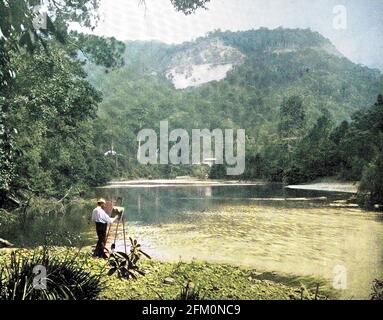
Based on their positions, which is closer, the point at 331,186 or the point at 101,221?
the point at 101,221

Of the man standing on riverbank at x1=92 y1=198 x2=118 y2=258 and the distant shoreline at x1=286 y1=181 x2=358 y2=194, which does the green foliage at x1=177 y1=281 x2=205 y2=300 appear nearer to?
the man standing on riverbank at x1=92 y1=198 x2=118 y2=258

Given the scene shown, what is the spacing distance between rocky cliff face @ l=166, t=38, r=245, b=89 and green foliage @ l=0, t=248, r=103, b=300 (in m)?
2.92

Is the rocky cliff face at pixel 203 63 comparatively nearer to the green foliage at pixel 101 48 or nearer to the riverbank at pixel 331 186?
the green foliage at pixel 101 48

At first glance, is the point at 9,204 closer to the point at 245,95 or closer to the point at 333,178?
the point at 245,95

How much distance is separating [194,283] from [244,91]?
2.87m

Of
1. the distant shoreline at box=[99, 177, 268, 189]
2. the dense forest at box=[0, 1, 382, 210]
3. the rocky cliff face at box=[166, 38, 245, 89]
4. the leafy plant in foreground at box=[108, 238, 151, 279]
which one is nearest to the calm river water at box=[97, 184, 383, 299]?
the distant shoreline at box=[99, 177, 268, 189]

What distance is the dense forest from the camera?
203 inches

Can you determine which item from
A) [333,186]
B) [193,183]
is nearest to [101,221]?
[193,183]

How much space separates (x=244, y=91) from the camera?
6230mm

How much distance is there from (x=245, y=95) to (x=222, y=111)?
21.0 inches

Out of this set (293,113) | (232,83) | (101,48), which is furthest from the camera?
(232,83)

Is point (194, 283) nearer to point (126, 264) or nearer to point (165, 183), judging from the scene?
point (126, 264)

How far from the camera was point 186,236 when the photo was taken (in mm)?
5488

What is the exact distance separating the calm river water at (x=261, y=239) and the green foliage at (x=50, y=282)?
88 cm
